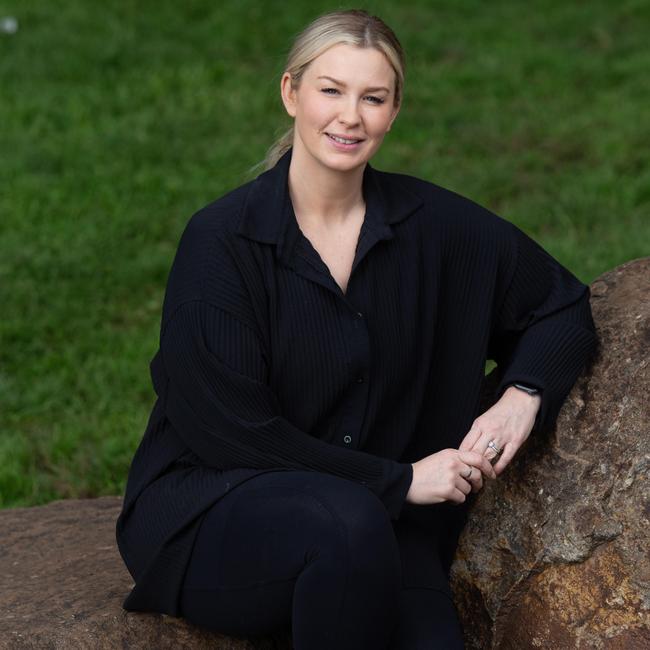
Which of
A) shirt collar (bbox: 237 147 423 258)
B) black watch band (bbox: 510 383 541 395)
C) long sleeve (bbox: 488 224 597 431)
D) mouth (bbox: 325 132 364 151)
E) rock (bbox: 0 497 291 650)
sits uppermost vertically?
mouth (bbox: 325 132 364 151)

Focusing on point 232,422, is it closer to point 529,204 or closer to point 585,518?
Answer: point 585,518

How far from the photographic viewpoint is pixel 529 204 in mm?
7301

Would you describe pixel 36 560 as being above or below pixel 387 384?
below

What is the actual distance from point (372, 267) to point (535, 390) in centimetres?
50

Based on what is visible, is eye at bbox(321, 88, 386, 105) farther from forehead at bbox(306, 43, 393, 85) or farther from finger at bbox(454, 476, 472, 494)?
finger at bbox(454, 476, 472, 494)

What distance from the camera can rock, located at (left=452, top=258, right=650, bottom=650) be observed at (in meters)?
3.18

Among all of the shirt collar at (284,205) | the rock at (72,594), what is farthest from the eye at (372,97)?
the rock at (72,594)

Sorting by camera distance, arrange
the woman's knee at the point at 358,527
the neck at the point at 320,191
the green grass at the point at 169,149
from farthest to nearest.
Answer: the green grass at the point at 169,149 < the neck at the point at 320,191 < the woman's knee at the point at 358,527

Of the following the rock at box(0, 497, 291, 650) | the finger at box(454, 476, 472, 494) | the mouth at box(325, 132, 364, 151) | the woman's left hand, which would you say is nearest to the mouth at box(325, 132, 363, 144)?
the mouth at box(325, 132, 364, 151)

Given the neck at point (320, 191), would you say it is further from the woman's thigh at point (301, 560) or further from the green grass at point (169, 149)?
the green grass at point (169, 149)

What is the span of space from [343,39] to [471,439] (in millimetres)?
984

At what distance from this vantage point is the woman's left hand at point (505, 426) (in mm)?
3199

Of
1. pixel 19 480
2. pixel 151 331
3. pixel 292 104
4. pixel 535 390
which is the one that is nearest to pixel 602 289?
pixel 535 390

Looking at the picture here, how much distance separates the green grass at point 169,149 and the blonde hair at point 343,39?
7.23 ft
